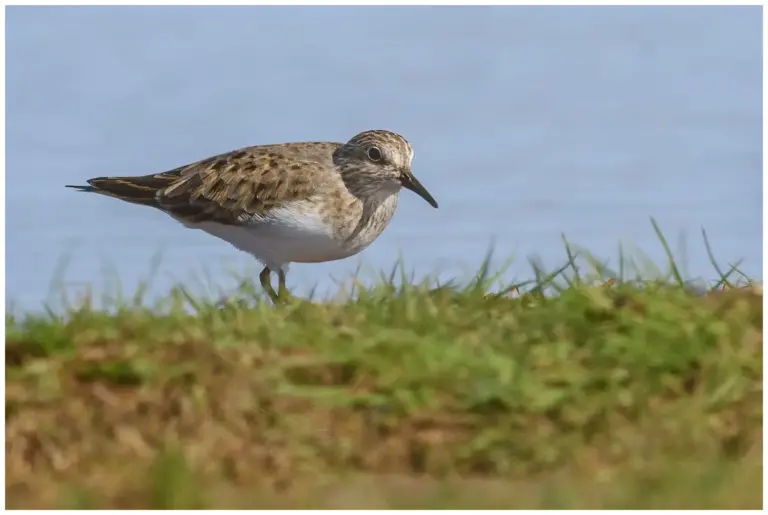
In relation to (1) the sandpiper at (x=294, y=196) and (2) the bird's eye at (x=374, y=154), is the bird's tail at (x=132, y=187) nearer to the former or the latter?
(1) the sandpiper at (x=294, y=196)

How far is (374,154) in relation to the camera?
11.5 meters

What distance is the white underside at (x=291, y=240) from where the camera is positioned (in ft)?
35.6

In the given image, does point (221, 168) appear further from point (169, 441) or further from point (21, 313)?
point (169, 441)

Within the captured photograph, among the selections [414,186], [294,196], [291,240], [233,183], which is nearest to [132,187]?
[233,183]

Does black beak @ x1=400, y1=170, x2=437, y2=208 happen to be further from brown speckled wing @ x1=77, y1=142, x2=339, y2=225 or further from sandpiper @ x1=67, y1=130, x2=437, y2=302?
brown speckled wing @ x1=77, y1=142, x2=339, y2=225

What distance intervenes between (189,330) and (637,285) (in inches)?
121

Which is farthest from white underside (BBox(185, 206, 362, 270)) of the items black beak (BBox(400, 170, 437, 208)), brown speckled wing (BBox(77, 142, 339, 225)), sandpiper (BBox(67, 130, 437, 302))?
black beak (BBox(400, 170, 437, 208))

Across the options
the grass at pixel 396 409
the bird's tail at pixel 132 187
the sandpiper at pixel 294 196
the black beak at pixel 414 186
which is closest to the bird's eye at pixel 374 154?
the sandpiper at pixel 294 196

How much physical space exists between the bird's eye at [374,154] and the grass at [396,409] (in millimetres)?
3575

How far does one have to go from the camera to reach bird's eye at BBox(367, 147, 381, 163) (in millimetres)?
11531

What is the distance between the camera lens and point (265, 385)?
7.12 m

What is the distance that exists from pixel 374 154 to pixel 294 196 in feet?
2.89

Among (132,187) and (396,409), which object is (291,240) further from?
(396,409)

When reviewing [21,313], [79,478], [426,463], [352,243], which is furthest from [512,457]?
[352,243]
